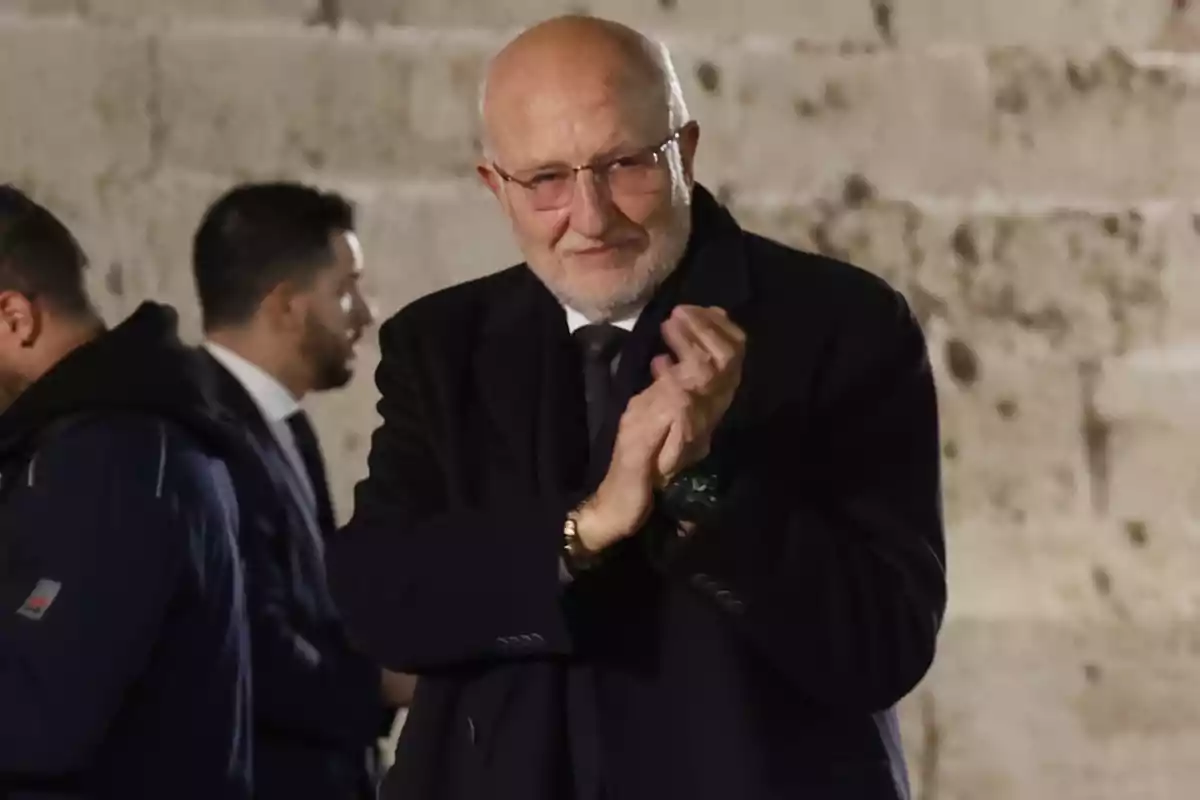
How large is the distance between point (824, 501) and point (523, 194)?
0.28m

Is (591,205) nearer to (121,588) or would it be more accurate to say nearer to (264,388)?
(121,588)

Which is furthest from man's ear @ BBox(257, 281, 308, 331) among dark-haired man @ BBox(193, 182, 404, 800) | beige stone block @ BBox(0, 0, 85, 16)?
beige stone block @ BBox(0, 0, 85, 16)

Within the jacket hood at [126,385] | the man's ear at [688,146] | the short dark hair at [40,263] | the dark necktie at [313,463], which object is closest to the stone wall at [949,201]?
the dark necktie at [313,463]

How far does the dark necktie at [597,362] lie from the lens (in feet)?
3.33

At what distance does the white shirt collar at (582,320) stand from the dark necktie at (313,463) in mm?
1071

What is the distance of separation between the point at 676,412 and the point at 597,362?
0.56 feet

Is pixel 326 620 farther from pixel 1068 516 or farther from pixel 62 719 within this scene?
pixel 1068 516

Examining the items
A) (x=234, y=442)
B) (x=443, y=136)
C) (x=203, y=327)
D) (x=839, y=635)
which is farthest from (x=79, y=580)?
(x=443, y=136)

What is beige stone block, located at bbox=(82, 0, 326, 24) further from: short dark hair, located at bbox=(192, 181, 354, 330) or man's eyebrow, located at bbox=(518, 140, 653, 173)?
man's eyebrow, located at bbox=(518, 140, 653, 173)

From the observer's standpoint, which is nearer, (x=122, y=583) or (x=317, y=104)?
(x=122, y=583)

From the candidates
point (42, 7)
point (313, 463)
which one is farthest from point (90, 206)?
point (313, 463)

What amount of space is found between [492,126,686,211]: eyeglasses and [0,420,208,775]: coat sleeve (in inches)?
28.1

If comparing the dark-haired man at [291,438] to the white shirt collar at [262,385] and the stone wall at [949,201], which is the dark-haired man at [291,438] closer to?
the white shirt collar at [262,385]

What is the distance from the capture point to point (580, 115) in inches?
38.7
